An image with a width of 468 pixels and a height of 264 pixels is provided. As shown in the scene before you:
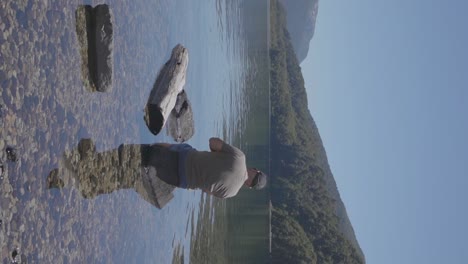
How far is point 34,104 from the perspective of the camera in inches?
268

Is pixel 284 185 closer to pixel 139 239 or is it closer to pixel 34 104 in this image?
pixel 139 239

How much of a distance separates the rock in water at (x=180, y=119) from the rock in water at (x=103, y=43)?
367 centimetres

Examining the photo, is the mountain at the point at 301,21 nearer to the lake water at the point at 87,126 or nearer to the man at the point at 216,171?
the lake water at the point at 87,126

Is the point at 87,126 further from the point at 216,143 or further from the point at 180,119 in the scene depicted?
the point at 180,119

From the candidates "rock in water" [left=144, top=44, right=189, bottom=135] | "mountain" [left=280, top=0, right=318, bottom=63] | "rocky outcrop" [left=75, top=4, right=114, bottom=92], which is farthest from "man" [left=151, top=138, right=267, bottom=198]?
"mountain" [left=280, top=0, right=318, bottom=63]

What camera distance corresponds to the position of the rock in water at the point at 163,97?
1195cm

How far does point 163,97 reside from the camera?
39.4ft

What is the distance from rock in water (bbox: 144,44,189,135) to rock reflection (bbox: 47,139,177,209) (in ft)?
3.69

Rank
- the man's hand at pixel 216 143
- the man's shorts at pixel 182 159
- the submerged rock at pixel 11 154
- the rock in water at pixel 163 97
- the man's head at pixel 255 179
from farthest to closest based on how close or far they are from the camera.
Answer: the rock in water at pixel 163 97 → the man's shorts at pixel 182 159 → the man's head at pixel 255 179 → the man's hand at pixel 216 143 → the submerged rock at pixel 11 154

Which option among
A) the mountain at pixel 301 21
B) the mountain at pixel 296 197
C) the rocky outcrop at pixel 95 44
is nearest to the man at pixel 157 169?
the rocky outcrop at pixel 95 44

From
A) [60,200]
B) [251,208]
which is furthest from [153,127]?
[251,208]

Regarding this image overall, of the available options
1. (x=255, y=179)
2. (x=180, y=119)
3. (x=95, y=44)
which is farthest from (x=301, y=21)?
(x=95, y=44)

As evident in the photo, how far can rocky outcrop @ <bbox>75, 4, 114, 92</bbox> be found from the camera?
851 cm

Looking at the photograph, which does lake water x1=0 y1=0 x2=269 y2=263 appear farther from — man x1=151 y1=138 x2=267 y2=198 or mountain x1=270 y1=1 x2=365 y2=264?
mountain x1=270 y1=1 x2=365 y2=264
